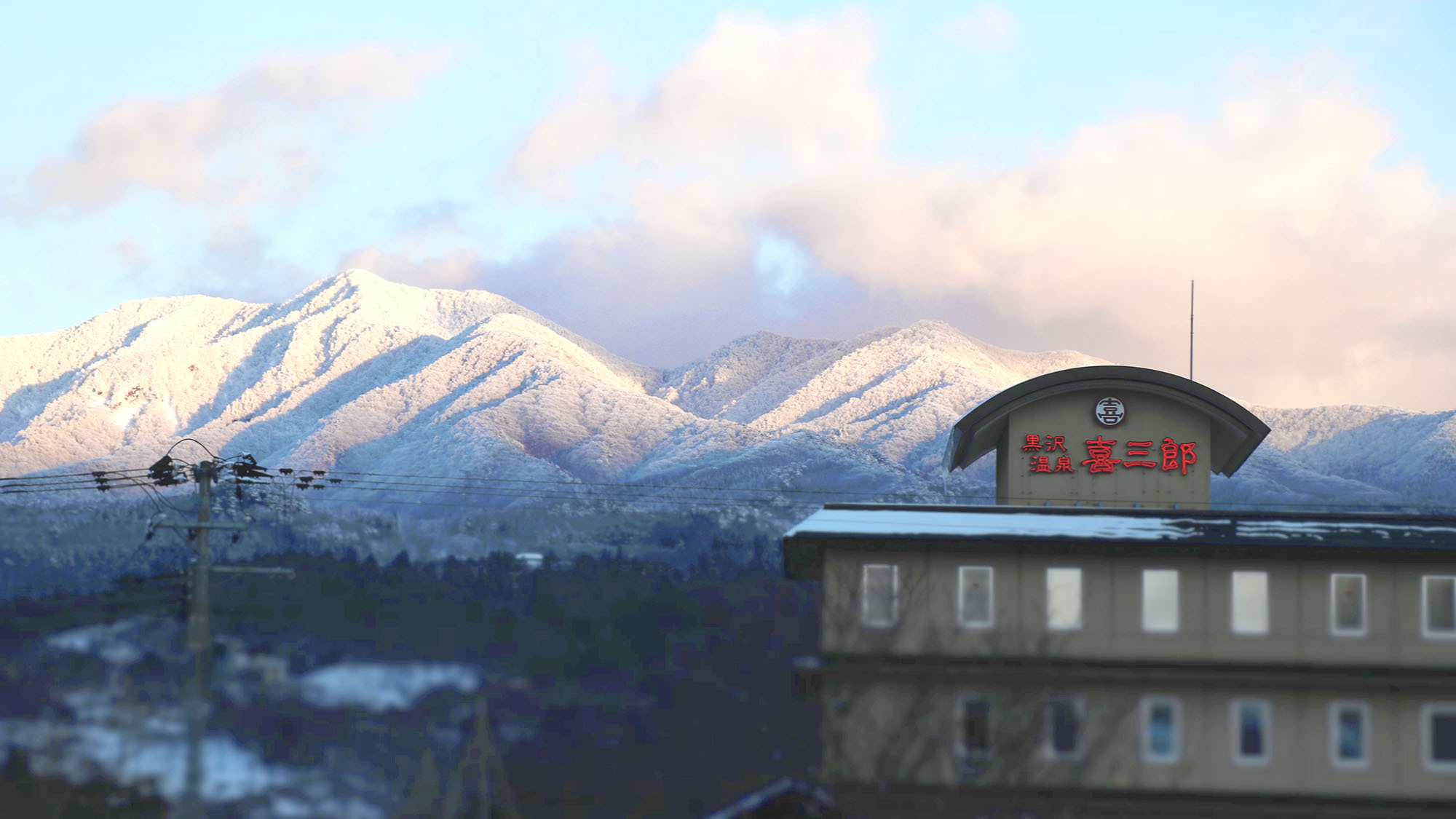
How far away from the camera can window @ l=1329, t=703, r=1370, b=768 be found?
115 ft

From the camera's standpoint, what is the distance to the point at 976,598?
1421 inches

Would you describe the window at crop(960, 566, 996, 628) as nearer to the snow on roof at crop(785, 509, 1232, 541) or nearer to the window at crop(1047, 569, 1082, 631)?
the snow on roof at crop(785, 509, 1232, 541)

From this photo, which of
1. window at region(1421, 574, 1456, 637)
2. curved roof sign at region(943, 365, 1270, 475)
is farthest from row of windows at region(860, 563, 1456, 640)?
curved roof sign at region(943, 365, 1270, 475)

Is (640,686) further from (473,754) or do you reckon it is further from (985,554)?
(985,554)

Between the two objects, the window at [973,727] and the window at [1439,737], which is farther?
the window at [1439,737]

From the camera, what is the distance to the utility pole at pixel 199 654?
105 feet

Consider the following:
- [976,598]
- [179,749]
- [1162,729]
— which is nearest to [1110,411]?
[976,598]

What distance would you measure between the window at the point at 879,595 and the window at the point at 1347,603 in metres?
11.5

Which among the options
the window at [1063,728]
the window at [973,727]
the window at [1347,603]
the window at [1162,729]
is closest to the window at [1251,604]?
the window at [1347,603]

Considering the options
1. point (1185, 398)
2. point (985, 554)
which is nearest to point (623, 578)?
point (1185, 398)

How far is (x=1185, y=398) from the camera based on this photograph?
4634 centimetres

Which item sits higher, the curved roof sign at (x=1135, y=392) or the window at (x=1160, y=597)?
the curved roof sign at (x=1135, y=392)

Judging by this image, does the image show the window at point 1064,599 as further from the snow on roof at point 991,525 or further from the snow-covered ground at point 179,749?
the snow-covered ground at point 179,749

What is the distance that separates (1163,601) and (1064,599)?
2.63 meters
